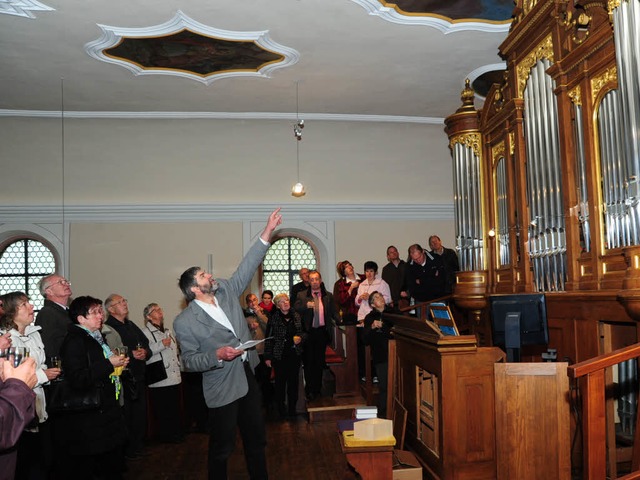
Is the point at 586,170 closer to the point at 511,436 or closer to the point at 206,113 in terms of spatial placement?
the point at 511,436

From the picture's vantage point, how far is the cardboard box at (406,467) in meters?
4.71

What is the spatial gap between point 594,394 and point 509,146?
13.8 ft

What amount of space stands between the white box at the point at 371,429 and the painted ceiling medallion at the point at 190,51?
17.5ft

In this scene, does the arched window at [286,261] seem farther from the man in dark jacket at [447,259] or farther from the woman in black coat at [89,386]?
the woman in black coat at [89,386]

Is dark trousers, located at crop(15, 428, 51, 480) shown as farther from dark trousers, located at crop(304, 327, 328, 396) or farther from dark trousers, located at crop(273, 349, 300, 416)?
dark trousers, located at crop(304, 327, 328, 396)

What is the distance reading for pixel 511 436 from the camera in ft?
13.9

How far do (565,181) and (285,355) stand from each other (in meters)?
4.02

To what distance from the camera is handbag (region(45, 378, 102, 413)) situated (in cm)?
444

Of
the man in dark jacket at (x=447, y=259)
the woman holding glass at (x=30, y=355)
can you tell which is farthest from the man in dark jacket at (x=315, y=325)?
the woman holding glass at (x=30, y=355)

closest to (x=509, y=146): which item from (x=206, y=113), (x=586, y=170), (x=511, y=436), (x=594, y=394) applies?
(x=586, y=170)

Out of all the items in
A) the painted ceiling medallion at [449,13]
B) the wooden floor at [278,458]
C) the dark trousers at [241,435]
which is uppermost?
the painted ceiling medallion at [449,13]

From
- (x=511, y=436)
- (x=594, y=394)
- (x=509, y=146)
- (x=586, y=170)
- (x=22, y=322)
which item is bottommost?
(x=511, y=436)

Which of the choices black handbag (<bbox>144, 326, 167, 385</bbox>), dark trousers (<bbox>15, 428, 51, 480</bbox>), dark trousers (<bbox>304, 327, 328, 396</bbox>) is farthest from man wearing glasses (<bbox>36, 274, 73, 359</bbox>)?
dark trousers (<bbox>304, 327, 328, 396</bbox>)

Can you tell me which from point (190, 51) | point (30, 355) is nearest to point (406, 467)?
point (30, 355)
